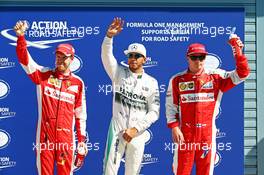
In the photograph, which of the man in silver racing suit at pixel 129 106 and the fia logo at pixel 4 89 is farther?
the fia logo at pixel 4 89

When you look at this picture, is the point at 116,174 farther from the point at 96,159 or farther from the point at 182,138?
the point at 182,138

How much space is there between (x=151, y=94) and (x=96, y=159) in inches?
40.2

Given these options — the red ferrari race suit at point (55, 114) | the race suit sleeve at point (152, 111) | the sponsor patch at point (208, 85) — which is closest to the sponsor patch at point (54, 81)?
the red ferrari race suit at point (55, 114)

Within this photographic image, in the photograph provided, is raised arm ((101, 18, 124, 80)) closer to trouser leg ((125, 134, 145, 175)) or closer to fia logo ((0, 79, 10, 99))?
trouser leg ((125, 134, 145, 175))

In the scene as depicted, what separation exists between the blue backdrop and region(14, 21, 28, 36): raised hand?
0.21 ft

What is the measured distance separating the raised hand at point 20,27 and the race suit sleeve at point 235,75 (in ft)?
7.94

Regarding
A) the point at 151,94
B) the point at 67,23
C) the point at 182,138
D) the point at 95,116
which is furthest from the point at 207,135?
the point at 67,23

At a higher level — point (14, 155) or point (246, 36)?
point (246, 36)

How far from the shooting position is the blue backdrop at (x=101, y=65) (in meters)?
8.63

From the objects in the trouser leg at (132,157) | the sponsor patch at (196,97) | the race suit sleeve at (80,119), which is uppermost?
the sponsor patch at (196,97)

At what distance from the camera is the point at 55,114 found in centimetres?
853

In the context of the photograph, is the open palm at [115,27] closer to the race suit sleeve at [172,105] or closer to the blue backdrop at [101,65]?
the blue backdrop at [101,65]

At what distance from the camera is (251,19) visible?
8844 mm

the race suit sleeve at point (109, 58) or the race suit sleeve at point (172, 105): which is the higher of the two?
the race suit sleeve at point (109, 58)
